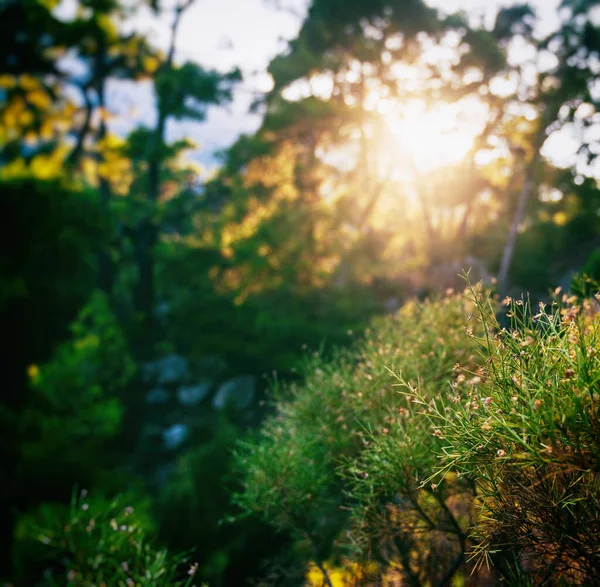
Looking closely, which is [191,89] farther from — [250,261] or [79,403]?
[79,403]

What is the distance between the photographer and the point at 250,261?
22.3 m

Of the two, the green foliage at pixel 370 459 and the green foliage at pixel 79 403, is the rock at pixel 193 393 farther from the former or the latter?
the green foliage at pixel 370 459

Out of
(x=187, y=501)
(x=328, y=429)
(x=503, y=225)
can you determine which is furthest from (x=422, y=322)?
(x=503, y=225)

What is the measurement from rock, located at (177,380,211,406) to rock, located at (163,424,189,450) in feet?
6.17

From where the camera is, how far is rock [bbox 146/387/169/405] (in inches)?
1017

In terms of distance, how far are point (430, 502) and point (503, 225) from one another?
987 inches

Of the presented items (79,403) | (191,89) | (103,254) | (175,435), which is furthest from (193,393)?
(191,89)

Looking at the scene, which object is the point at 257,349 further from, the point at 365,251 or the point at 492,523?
the point at 492,523

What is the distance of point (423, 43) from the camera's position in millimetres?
22375

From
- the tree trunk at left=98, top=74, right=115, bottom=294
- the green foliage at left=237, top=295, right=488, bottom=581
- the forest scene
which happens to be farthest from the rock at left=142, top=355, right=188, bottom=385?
the green foliage at left=237, top=295, right=488, bottom=581

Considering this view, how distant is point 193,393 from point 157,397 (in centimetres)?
236

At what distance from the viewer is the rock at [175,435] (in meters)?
22.7

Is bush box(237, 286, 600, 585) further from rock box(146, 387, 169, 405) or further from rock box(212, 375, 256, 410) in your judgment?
rock box(146, 387, 169, 405)

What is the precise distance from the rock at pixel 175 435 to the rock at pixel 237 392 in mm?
2291
